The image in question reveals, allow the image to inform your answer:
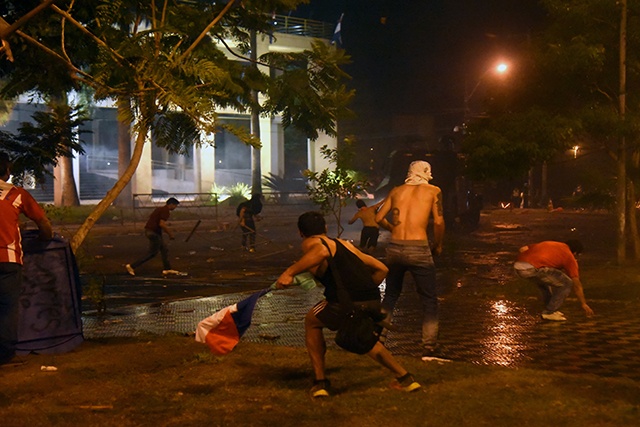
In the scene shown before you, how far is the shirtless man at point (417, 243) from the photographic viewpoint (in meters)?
7.64

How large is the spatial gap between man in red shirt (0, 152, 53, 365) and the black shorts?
248cm

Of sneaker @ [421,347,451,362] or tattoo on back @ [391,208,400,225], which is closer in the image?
sneaker @ [421,347,451,362]

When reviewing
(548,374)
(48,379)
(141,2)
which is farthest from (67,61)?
(548,374)

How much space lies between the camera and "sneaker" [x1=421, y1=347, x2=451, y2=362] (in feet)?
24.6

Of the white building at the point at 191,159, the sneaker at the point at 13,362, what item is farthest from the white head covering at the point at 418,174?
the white building at the point at 191,159

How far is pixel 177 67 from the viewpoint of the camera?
8.75 m

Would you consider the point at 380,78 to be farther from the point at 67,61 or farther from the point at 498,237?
the point at 67,61

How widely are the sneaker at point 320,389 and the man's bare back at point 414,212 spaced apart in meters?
1.90

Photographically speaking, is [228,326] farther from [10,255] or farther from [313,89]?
[313,89]

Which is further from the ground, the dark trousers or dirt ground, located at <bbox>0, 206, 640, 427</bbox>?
the dark trousers

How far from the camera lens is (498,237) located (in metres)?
27.2

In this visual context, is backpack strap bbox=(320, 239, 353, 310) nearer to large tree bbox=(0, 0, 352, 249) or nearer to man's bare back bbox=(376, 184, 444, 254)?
man's bare back bbox=(376, 184, 444, 254)

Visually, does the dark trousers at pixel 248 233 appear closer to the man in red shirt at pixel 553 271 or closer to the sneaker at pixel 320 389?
the man in red shirt at pixel 553 271

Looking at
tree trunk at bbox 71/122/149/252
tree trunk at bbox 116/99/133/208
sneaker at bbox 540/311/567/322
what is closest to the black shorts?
tree trunk at bbox 71/122/149/252
